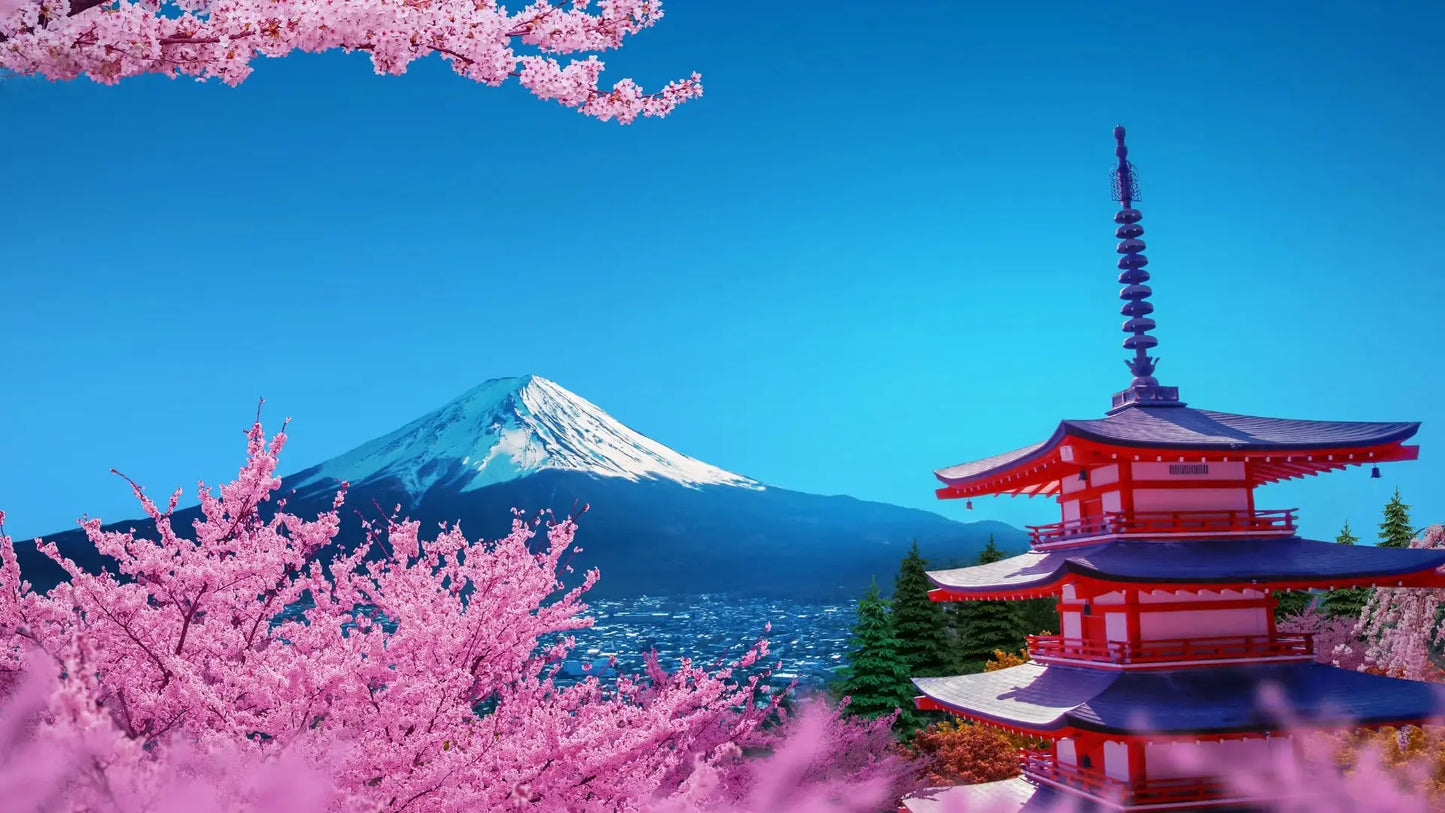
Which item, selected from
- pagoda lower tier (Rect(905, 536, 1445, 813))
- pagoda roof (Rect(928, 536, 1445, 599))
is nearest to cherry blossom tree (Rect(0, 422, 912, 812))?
pagoda lower tier (Rect(905, 536, 1445, 813))

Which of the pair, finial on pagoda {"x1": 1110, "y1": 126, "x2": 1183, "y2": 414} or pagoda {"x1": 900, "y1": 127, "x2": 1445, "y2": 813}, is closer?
pagoda {"x1": 900, "y1": 127, "x2": 1445, "y2": 813}

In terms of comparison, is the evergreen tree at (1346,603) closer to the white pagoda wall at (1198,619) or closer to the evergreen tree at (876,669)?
the evergreen tree at (876,669)

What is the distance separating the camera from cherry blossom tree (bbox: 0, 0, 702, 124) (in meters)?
2.95

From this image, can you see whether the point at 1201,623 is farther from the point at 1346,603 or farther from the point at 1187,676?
Result: the point at 1346,603

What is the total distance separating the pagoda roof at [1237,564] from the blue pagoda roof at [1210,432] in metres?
1.28

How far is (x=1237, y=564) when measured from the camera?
36.0 feet

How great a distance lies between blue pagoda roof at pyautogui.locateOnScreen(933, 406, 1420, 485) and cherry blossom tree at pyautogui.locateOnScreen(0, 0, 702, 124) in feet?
26.9

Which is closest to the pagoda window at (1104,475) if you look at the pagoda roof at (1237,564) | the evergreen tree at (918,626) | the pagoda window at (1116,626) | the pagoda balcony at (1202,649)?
the pagoda roof at (1237,564)

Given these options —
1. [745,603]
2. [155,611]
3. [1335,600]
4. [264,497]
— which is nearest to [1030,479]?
[264,497]

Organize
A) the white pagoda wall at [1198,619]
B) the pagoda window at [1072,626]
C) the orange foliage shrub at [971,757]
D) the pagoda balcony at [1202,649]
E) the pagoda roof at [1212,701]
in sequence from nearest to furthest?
the pagoda roof at [1212,701], the pagoda balcony at [1202,649], the white pagoda wall at [1198,619], the pagoda window at [1072,626], the orange foliage shrub at [971,757]

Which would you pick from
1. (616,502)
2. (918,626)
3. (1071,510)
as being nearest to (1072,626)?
(1071,510)

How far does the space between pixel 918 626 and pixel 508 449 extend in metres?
65.4

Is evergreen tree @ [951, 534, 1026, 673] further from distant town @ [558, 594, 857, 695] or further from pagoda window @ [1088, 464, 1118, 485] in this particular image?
distant town @ [558, 594, 857, 695]

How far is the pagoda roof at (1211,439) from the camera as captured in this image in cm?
1096
